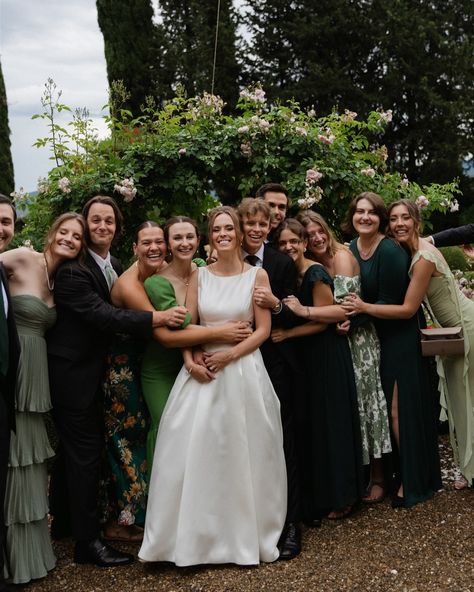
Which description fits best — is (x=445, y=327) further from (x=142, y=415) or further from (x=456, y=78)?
(x=456, y=78)

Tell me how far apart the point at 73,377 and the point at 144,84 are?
61.3 feet

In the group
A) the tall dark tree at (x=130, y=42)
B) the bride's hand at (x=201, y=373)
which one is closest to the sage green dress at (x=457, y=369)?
the bride's hand at (x=201, y=373)

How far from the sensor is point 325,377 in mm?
3943

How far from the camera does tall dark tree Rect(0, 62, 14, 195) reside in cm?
1491

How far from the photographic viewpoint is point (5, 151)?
1522 cm

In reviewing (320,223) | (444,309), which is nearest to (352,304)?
(320,223)

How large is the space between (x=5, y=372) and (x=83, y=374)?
0.49m

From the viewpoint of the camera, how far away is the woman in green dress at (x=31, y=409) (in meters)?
3.37

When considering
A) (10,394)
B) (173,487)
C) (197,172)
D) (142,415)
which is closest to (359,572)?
(173,487)

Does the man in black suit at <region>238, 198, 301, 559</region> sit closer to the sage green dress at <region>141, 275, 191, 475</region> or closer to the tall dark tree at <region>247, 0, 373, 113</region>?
the sage green dress at <region>141, 275, 191, 475</region>

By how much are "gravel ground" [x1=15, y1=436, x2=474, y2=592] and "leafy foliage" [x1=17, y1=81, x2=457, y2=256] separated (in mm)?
2794

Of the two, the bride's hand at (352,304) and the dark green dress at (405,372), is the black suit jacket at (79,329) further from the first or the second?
the dark green dress at (405,372)

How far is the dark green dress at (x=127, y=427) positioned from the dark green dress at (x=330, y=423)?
3.55ft

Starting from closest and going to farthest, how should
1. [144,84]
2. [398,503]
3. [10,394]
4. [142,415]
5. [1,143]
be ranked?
[10,394], [142,415], [398,503], [1,143], [144,84]
